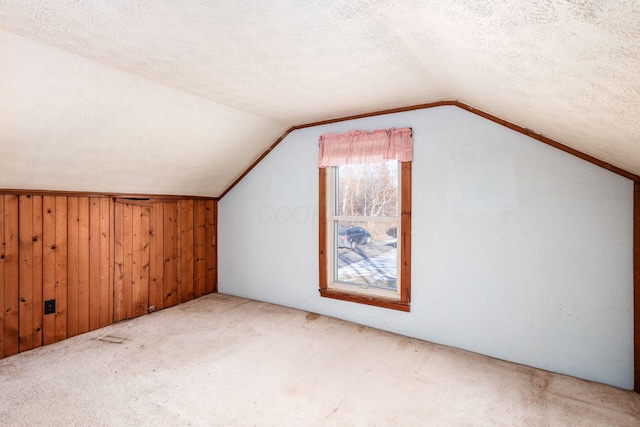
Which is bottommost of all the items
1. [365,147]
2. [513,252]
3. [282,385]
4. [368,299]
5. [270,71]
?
[282,385]

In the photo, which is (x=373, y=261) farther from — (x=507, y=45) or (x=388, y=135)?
(x=507, y=45)

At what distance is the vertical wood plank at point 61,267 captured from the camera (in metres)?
3.09

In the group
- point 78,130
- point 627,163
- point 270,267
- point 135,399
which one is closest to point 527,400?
point 627,163

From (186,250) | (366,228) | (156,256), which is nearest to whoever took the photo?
(366,228)

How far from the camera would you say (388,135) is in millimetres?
3266

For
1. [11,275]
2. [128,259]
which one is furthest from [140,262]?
[11,275]

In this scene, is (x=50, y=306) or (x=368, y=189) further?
(x=368, y=189)

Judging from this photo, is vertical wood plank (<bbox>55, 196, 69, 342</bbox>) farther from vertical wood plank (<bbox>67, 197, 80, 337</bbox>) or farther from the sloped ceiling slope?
the sloped ceiling slope

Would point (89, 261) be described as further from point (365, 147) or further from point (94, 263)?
point (365, 147)

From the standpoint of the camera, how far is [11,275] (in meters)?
2.80

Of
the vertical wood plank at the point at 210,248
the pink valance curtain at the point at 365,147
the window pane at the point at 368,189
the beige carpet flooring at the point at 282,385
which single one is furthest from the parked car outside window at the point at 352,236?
the vertical wood plank at the point at 210,248

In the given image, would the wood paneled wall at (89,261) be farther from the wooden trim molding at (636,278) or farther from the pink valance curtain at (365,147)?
the wooden trim molding at (636,278)

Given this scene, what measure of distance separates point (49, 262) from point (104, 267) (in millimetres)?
493

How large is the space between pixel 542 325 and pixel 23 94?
12.9 ft
